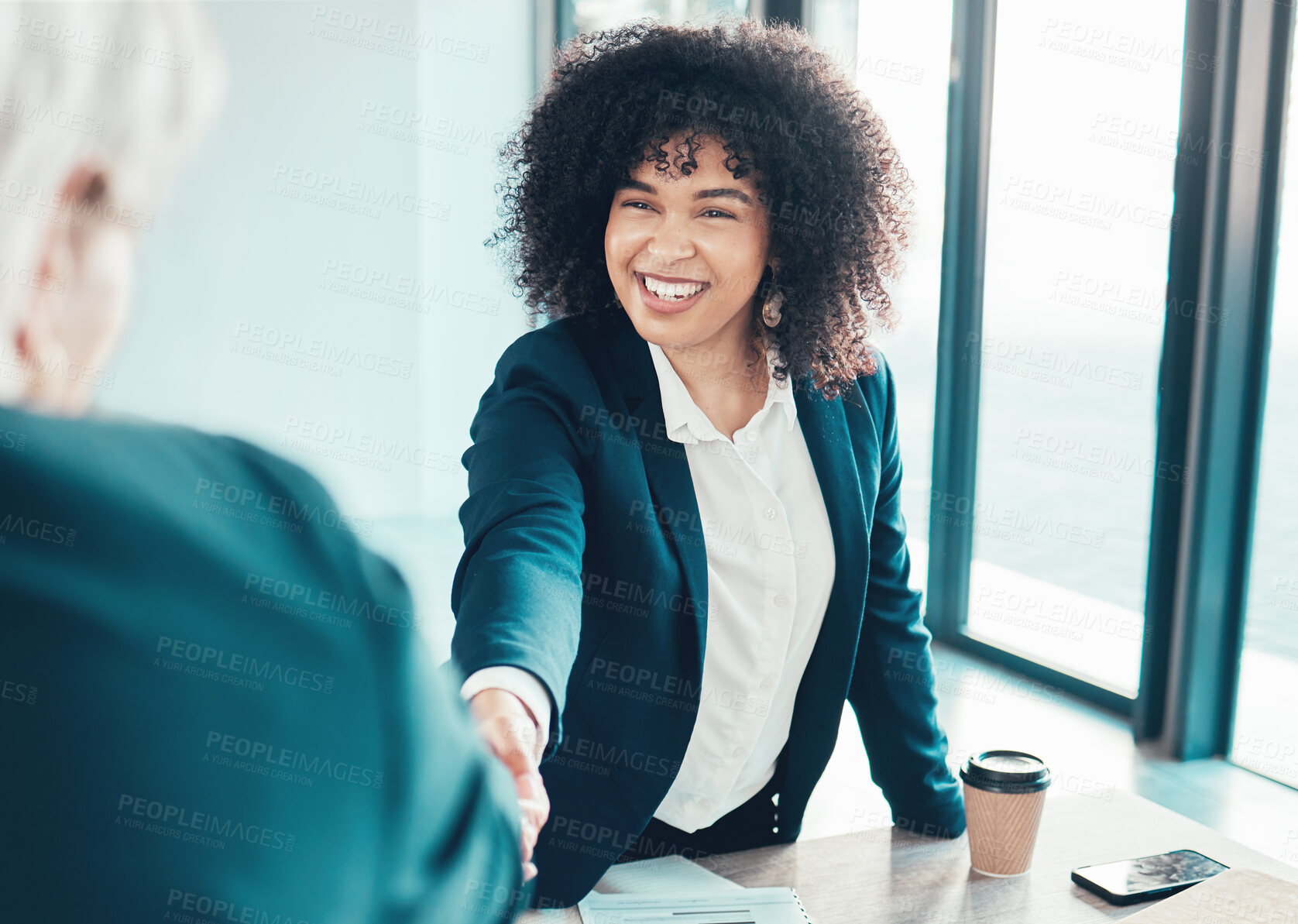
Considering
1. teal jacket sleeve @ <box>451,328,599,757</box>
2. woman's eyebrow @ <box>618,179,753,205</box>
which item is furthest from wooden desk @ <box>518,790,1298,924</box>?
woman's eyebrow @ <box>618,179,753,205</box>

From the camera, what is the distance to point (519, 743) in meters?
0.73

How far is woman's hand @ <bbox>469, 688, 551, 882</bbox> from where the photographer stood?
64cm

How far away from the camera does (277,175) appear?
5.65m

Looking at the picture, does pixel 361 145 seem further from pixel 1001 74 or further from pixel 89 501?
pixel 89 501

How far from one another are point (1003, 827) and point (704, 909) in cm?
34

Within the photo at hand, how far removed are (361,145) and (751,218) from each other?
15.6ft

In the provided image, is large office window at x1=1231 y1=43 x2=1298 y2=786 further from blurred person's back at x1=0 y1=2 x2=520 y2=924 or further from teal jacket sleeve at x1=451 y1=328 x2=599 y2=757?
blurred person's back at x1=0 y1=2 x2=520 y2=924

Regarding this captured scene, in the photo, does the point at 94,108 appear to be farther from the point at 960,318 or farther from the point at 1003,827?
the point at 960,318

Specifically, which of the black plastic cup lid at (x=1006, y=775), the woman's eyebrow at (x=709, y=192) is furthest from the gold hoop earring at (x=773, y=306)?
the black plastic cup lid at (x=1006, y=775)

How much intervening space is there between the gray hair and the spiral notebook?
2.92ft

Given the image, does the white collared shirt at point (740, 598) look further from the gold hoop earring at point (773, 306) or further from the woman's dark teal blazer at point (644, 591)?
the gold hoop earring at point (773, 306)

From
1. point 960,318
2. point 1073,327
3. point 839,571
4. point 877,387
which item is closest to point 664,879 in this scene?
point 839,571

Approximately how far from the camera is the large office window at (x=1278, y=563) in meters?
2.86

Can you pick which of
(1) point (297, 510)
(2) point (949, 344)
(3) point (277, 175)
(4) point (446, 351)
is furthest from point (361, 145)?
(1) point (297, 510)
